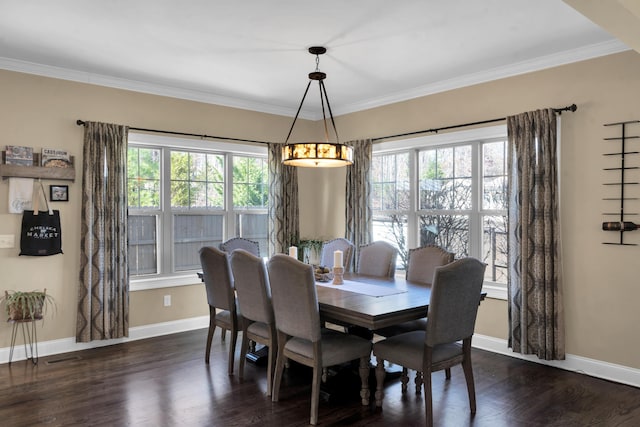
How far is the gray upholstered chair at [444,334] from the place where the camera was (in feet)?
9.32

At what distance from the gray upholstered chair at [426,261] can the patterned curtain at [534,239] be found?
0.76m

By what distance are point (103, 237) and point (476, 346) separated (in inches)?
151

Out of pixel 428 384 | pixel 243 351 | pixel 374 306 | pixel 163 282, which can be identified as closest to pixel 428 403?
pixel 428 384

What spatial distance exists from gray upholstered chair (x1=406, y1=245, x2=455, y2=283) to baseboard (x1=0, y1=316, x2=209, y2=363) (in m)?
2.62

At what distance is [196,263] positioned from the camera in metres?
5.48

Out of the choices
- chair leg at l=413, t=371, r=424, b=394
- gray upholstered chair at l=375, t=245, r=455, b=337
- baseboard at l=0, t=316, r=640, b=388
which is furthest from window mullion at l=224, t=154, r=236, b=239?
chair leg at l=413, t=371, r=424, b=394

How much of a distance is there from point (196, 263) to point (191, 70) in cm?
222

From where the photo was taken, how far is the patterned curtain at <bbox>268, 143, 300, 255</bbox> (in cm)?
592

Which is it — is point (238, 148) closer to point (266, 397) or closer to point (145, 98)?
point (145, 98)

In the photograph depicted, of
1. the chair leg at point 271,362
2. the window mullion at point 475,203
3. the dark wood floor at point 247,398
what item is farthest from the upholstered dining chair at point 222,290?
the window mullion at point 475,203

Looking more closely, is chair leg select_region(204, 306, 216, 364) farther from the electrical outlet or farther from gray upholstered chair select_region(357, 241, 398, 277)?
the electrical outlet

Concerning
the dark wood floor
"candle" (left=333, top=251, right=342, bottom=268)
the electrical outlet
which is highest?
the electrical outlet

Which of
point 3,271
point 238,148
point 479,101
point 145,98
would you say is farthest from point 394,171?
point 3,271

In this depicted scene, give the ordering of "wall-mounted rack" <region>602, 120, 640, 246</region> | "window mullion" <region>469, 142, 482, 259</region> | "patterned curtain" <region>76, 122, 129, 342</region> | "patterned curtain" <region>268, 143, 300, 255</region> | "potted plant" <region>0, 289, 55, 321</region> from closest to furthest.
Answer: "wall-mounted rack" <region>602, 120, 640, 246</region> < "potted plant" <region>0, 289, 55, 321</region> < "patterned curtain" <region>76, 122, 129, 342</region> < "window mullion" <region>469, 142, 482, 259</region> < "patterned curtain" <region>268, 143, 300, 255</region>
